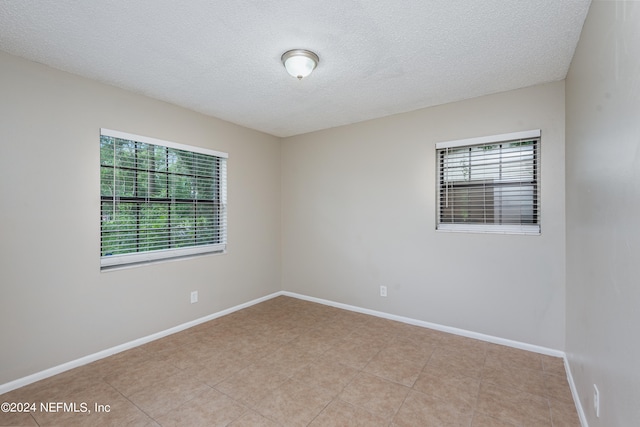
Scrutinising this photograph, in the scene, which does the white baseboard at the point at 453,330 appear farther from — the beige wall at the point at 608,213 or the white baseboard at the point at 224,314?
the beige wall at the point at 608,213

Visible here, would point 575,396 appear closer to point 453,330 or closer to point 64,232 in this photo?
point 453,330

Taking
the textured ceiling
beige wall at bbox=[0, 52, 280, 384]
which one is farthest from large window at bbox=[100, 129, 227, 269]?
the textured ceiling

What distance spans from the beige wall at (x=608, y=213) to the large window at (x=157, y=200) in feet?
11.6

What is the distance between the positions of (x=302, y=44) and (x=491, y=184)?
2.28 metres

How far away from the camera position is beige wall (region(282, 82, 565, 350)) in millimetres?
2723

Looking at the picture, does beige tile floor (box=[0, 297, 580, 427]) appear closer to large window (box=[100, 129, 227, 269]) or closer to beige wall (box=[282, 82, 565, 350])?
beige wall (box=[282, 82, 565, 350])

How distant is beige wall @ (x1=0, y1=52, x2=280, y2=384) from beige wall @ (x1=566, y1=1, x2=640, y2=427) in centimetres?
354

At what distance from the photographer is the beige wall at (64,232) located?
88.1 inches

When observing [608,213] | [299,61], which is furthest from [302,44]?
[608,213]

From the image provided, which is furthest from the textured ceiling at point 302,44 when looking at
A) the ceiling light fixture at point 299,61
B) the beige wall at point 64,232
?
the beige wall at point 64,232

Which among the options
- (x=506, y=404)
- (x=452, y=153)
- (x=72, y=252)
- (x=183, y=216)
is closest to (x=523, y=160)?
(x=452, y=153)

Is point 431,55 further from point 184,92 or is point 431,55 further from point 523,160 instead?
point 184,92

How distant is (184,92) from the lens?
9.67 feet

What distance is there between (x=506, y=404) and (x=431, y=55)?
8.50 feet
